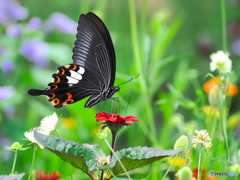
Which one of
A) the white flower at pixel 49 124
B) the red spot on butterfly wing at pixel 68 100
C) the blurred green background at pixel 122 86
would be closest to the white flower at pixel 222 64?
the blurred green background at pixel 122 86

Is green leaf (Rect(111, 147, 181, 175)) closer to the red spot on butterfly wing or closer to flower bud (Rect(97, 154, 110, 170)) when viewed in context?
flower bud (Rect(97, 154, 110, 170))

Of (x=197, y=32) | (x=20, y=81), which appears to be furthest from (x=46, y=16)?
(x=20, y=81)

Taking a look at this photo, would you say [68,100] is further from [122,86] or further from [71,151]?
[122,86]

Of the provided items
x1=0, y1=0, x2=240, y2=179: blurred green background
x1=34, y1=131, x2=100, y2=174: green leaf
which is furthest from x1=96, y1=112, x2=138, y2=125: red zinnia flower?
x1=0, y1=0, x2=240, y2=179: blurred green background

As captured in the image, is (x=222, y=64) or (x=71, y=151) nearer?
(x=71, y=151)

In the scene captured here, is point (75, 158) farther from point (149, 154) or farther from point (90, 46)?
point (90, 46)

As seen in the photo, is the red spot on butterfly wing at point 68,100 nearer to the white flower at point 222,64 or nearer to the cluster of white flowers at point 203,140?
the white flower at point 222,64

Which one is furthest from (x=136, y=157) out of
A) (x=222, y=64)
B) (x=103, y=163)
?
(x=222, y=64)
